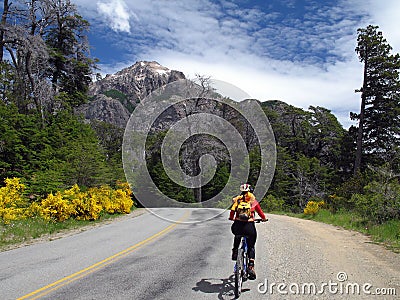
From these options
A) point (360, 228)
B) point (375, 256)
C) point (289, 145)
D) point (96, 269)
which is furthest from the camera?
point (289, 145)

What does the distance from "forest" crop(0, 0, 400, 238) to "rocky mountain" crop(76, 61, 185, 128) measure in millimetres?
45033

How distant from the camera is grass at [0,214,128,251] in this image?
11289mm

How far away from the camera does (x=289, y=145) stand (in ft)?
178

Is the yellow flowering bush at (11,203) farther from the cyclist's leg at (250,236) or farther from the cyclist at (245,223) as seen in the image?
the cyclist's leg at (250,236)

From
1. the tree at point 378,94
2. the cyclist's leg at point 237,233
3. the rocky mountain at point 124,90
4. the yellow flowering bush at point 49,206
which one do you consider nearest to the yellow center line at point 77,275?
the cyclist's leg at point 237,233

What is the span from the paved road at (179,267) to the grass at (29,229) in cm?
116

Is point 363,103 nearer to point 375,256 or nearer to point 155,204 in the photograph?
point 155,204

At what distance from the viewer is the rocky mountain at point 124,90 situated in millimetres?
101688

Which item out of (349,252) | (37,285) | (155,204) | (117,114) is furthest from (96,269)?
(117,114)

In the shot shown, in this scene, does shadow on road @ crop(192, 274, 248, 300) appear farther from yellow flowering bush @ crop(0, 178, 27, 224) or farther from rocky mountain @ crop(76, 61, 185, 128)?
rocky mountain @ crop(76, 61, 185, 128)

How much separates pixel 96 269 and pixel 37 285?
4.73ft

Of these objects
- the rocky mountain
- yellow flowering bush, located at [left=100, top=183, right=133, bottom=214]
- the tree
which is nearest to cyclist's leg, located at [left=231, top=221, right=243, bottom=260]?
yellow flowering bush, located at [left=100, top=183, right=133, bottom=214]

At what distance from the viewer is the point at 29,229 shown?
41.7ft

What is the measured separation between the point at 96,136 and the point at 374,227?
31558mm
